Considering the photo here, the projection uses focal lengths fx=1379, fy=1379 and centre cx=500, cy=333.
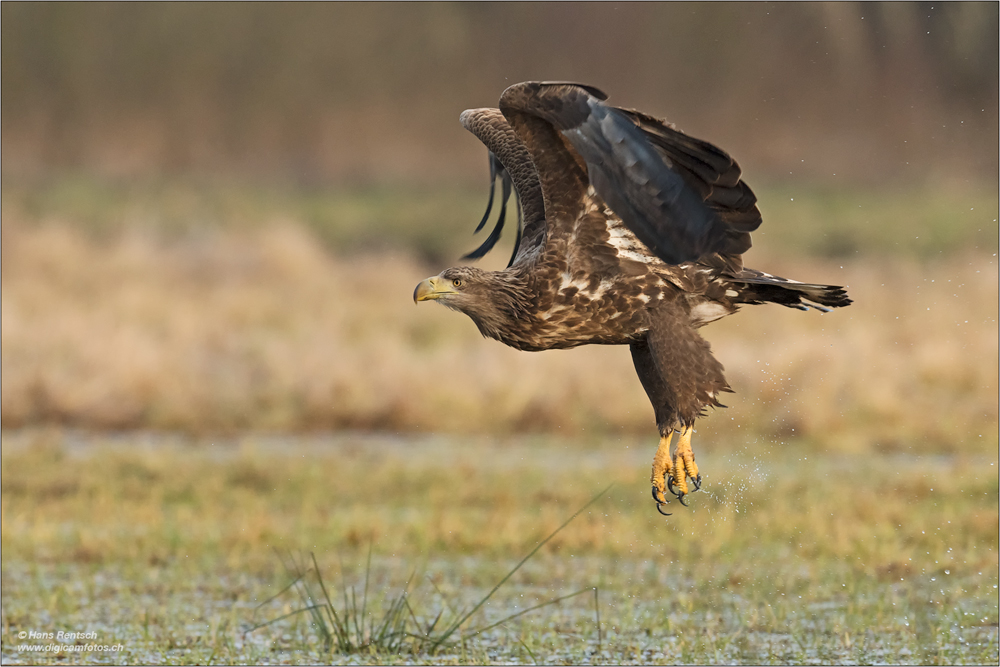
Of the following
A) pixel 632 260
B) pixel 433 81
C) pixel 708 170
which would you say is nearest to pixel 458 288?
pixel 632 260

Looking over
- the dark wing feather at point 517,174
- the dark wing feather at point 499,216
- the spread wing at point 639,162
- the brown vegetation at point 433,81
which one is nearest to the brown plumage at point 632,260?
the spread wing at point 639,162

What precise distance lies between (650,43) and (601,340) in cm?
1831

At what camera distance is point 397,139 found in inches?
917

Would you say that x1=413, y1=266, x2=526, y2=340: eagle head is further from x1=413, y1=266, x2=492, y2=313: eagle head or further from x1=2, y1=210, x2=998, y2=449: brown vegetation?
x1=2, y1=210, x2=998, y2=449: brown vegetation

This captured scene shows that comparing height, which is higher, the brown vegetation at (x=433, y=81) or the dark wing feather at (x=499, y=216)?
the brown vegetation at (x=433, y=81)

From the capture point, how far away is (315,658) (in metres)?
5.88

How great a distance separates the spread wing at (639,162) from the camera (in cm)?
498

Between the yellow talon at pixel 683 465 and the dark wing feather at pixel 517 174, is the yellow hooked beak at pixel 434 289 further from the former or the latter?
the yellow talon at pixel 683 465

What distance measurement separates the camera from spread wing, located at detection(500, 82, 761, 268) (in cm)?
498

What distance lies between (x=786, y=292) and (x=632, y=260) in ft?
2.26

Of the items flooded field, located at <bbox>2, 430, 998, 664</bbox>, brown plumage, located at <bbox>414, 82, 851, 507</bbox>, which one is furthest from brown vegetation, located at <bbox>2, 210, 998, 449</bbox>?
brown plumage, located at <bbox>414, 82, 851, 507</bbox>

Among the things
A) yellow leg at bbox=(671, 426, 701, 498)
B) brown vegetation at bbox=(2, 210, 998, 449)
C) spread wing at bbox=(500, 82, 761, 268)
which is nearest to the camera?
spread wing at bbox=(500, 82, 761, 268)

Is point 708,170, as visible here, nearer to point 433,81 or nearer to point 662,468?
point 662,468

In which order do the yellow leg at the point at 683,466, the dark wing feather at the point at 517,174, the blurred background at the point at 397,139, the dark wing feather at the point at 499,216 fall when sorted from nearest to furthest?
the yellow leg at the point at 683,466 < the dark wing feather at the point at 517,174 < the dark wing feather at the point at 499,216 < the blurred background at the point at 397,139
